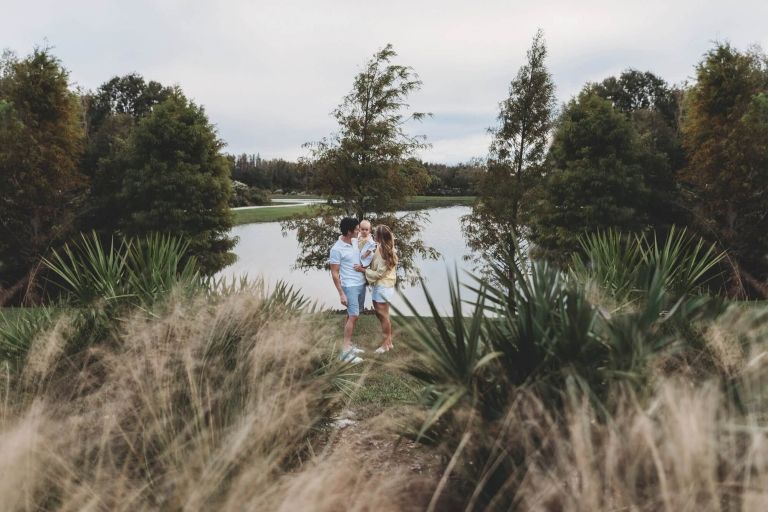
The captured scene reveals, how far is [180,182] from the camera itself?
21.4 meters

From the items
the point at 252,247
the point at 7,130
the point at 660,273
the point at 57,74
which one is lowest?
the point at 252,247

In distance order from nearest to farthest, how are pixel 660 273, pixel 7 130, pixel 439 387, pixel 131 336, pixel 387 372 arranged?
pixel 439 387, pixel 660 273, pixel 131 336, pixel 387 372, pixel 7 130

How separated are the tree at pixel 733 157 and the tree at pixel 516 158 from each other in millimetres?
5492

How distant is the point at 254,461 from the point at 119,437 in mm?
1347

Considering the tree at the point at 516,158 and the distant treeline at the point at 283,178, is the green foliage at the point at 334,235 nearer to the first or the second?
the tree at the point at 516,158

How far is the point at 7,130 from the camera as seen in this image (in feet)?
71.5

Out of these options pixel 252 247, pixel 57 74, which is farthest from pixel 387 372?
pixel 252 247

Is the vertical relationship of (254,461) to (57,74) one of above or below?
below

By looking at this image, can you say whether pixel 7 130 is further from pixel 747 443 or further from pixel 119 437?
pixel 747 443

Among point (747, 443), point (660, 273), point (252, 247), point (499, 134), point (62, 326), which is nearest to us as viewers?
point (747, 443)

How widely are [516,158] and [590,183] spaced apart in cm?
342

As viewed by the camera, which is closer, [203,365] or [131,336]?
[203,365]

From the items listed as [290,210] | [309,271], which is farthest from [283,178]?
[309,271]

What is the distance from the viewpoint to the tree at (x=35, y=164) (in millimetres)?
22328
